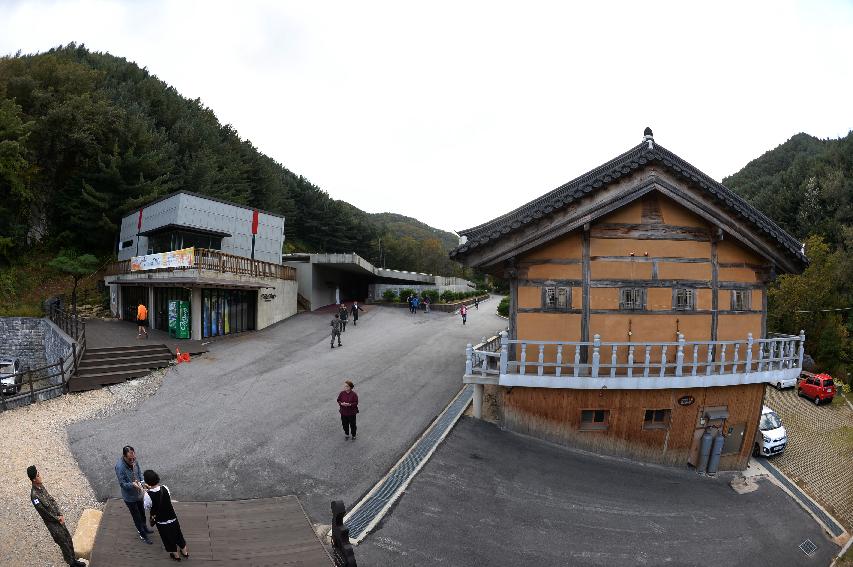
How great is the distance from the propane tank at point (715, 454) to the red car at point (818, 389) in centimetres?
2262

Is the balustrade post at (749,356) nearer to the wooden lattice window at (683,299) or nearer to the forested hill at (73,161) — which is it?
the wooden lattice window at (683,299)

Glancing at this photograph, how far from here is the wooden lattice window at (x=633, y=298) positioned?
11.8 metres

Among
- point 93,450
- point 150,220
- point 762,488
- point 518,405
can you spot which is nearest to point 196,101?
point 150,220

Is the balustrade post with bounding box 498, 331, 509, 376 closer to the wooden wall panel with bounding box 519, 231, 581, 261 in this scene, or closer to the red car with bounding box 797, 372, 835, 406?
the wooden wall panel with bounding box 519, 231, 581, 261

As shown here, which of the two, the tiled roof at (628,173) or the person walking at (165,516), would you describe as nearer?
the person walking at (165,516)

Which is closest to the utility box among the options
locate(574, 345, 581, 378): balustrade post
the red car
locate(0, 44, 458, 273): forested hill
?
locate(0, 44, 458, 273): forested hill

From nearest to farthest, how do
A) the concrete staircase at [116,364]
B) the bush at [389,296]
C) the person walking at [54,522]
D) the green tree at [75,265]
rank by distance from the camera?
1. the person walking at [54,522]
2. the concrete staircase at [116,364]
3. the green tree at [75,265]
4. the bush at [389,296]

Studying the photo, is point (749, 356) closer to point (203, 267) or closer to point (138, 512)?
point (138, 512)

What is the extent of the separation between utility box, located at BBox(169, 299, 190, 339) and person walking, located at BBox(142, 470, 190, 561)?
17466 mm

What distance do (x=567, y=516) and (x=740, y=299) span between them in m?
8.45

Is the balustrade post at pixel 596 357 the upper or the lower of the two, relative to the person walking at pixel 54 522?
upper

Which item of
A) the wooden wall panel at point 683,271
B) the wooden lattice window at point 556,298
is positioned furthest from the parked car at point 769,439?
the wooden lattice window at point 556,298

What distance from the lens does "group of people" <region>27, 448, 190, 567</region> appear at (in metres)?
6.62

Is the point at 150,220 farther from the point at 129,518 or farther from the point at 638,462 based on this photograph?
the point at 638,462
